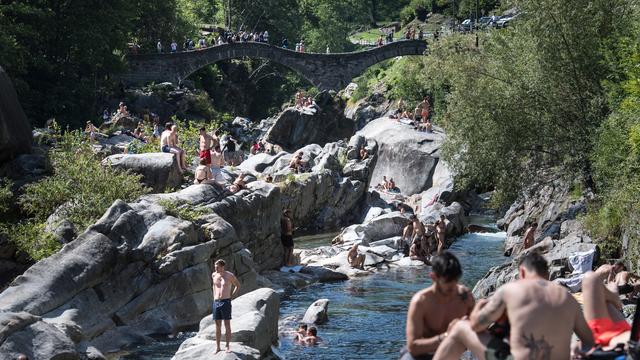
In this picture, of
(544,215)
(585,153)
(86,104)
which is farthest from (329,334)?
(86,104)

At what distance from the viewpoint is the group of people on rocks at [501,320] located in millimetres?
8453

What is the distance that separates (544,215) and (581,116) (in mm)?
5295

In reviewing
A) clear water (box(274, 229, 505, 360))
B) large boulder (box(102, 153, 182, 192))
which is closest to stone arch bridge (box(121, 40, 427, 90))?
large boulder (box(102, 153, 182, 192))

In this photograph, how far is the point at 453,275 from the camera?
29.6 ft

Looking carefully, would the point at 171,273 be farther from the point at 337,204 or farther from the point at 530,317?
the point at 337,204

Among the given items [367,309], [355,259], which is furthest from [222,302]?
[355,259]

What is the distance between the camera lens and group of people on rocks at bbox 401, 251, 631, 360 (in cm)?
845

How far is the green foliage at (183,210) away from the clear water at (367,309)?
11.0ft

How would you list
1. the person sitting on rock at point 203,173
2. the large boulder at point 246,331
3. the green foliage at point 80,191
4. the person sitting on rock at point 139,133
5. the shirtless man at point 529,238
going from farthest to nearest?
the person sitting on rock at point 139,133 → the shirtless man at point 529,238 → the person sitting on rock at point 203,173 → the green foliage at point 80,191 → the large boulder at point 246,331

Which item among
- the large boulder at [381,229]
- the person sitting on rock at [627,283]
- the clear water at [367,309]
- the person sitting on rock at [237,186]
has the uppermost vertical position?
the person sitting on rock at [237,186]

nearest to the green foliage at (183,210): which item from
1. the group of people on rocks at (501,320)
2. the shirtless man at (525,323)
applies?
the group of people on rocks at (501,320)

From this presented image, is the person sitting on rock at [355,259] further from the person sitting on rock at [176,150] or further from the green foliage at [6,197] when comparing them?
the green foliage at [6,197]

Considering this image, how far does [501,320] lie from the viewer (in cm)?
875

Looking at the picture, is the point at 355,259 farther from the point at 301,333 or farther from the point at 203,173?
the point at 301,333
